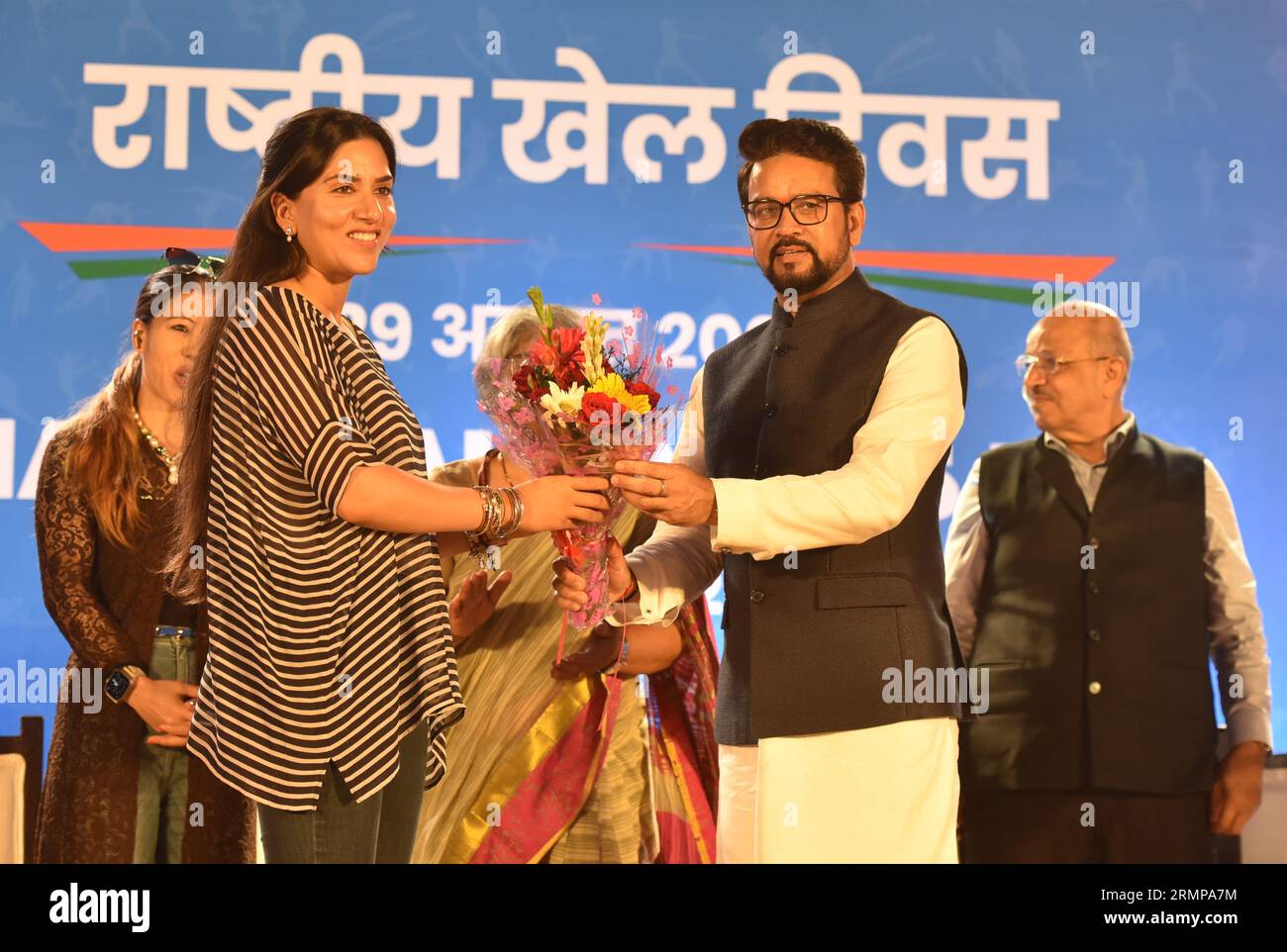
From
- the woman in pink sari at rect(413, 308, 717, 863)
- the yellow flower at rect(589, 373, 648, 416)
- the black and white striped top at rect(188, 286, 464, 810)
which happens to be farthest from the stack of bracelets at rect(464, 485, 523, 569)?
the woman in pink sari at rect(413, 308, 717, 863)

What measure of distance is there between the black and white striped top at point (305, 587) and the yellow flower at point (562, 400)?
0.29m

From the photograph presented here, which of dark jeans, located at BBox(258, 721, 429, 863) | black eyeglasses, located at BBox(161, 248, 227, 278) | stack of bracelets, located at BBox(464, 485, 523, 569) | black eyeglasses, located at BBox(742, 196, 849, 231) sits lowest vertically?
dark jeans, located at BBox(258, 721, 429, 863)

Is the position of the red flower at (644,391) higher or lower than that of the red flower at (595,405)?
higher

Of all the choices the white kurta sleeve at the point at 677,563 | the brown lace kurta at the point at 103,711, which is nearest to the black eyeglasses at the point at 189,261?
the brown lace kurta at the point at 103,711

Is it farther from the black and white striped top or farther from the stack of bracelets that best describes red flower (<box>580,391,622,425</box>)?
the black and white striped top

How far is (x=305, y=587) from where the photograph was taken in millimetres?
1989

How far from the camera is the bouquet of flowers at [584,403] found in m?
2.33

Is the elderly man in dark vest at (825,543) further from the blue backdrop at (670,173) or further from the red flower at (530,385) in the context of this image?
the blue backdrop at (670,173)

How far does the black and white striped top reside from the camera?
6.45 feet

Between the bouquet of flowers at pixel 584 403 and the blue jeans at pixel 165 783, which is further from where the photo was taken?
the blue jeans at pixel 165 783

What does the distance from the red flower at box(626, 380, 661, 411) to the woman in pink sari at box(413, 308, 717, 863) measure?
712mm

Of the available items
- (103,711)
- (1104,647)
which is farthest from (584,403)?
(1104,647)
